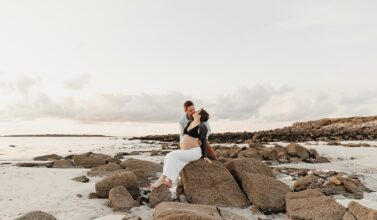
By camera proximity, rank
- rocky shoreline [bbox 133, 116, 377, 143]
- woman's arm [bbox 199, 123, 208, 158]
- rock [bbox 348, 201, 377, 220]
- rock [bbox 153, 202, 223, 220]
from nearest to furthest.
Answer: rock [bbox 153, 202, 223, 220], rock [bbox 348, 201, 377, 220], woman's arm [bbox 199, 123, 208, 158], rocky shoreline [bbox 133, 116, 377, 143]

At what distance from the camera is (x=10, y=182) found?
1364 centimetres

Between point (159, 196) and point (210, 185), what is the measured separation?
137 centimetres

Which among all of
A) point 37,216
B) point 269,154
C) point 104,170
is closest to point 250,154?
point 269,154

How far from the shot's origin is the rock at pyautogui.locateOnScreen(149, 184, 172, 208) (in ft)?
30.8

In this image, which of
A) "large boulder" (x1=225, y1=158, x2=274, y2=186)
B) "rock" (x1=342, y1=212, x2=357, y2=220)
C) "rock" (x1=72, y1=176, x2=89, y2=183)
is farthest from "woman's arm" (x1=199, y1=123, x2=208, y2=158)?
"rock" (x1=72, y1=176, x2=89, y2=183)

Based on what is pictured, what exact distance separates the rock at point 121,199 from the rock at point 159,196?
1.31ft

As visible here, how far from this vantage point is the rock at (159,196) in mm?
9391

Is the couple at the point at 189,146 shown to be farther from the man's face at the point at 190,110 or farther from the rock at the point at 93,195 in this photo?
the rock at the point at 93,195

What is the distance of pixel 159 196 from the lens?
948 centimetres

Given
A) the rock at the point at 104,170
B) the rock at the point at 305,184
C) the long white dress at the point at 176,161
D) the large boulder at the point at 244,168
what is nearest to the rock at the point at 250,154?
the rock at the point at 104,170

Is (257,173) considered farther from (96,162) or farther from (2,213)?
(96,162)

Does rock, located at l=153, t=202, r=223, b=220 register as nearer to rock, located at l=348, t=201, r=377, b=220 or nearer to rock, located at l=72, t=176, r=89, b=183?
rock, located at l=348, t=201, r=377, b=220

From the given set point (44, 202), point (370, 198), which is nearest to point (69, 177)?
point (44, 202)

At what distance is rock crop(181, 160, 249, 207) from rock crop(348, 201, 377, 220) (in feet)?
8.23
